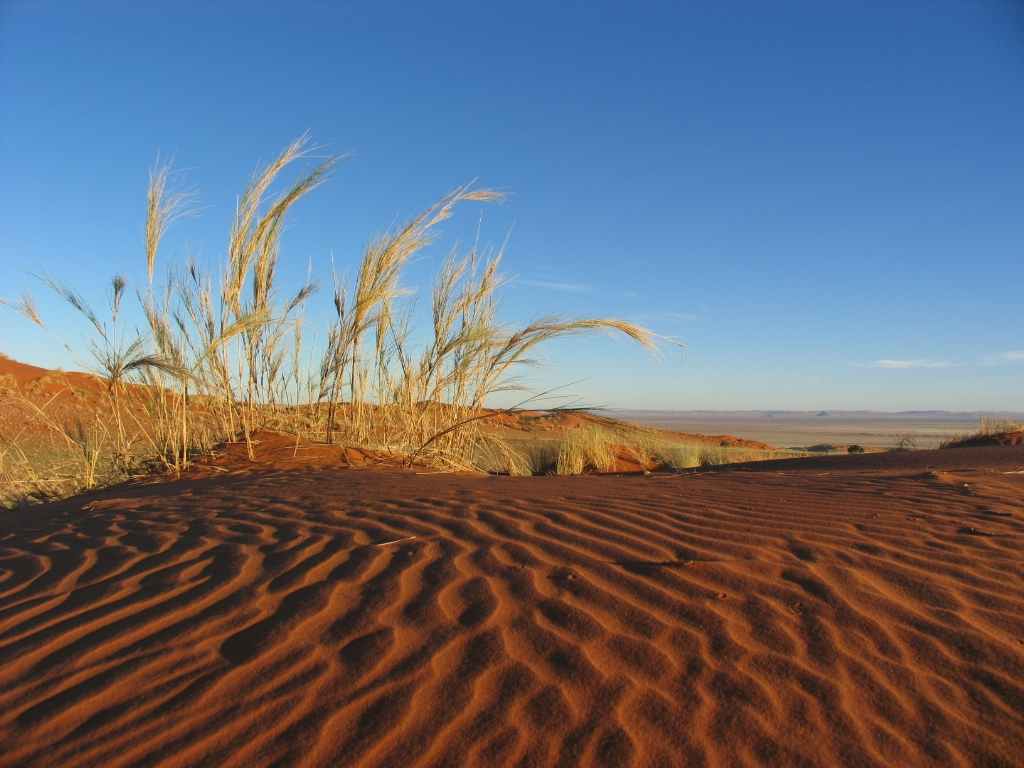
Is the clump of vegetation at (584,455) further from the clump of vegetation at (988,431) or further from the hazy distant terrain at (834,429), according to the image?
the clump of vegetation at (988,431)

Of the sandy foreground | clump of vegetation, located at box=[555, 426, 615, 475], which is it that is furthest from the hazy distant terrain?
the sandy foreground

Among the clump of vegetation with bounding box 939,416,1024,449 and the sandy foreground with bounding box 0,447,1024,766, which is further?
the clump of vegetation with bounding box 939,416,1024,449

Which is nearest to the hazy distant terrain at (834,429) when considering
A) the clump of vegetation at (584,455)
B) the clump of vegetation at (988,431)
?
the clump of vegetation at (584,455)

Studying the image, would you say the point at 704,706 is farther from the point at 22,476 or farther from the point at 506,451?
the point at 22,476

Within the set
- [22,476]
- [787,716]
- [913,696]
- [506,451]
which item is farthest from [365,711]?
[22,476]

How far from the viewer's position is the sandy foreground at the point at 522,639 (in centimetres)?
195

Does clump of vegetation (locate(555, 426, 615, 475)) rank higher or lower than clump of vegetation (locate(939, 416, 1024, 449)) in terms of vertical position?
lower

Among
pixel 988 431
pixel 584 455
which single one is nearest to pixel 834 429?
pixel 988 431

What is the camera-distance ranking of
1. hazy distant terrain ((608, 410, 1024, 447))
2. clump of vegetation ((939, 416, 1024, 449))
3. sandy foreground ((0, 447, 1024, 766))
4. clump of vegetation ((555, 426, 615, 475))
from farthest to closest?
hazy distant terrain ((608, 410, 1024, 447)), clump of vegetation ((939, 416, 1024, 449)), clump of vegetation ((555, 426, 615, 475)), sandy foreground ((0, 447, 1024, 766))

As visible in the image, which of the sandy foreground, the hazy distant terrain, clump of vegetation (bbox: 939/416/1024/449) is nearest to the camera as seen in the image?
the sandy foreground

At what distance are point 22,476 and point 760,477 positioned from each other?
21.4ft

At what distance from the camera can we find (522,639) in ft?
7.87

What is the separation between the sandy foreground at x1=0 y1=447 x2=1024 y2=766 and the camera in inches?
76.7

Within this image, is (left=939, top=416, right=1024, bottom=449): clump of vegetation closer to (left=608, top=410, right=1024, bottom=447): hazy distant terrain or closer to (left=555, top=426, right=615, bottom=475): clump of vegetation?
(left=608, top=410, right=1024, bottom=447): hazy distant terrain
